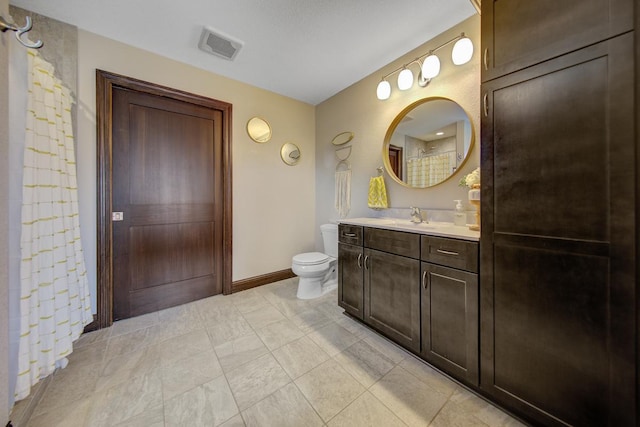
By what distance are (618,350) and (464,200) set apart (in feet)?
3.66

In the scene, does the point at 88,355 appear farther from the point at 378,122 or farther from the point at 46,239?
the point at 378,122

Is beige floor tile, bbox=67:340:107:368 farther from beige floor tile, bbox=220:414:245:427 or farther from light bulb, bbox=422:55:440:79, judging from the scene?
light bulb, bbox=422:55:440:79

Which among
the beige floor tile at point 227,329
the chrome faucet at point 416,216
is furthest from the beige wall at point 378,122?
the beige floor tile at point 227,329

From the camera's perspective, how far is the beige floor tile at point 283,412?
1117 mm

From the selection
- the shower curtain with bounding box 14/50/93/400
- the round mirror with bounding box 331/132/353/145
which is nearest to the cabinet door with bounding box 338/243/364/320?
the round mirror with bounding box 331/132/353/145

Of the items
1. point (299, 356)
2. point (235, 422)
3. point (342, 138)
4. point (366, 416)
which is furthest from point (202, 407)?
point (342, 138)

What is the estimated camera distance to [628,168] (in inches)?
32.4

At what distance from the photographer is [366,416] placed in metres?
1.15

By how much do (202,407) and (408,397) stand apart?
1.14m

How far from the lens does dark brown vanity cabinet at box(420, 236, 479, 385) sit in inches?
48.8

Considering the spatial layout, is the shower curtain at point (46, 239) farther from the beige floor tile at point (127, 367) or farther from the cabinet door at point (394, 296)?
the cabinet door at point (394, 296)

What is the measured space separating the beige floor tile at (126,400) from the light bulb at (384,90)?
9.40 ft

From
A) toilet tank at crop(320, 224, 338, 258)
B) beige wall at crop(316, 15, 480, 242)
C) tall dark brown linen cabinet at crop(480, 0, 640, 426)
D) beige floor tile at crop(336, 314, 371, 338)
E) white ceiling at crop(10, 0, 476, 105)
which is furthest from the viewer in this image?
toilet tank at crop(320, 224, 338, 258)

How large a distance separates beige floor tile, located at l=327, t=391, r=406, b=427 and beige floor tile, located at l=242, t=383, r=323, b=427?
0.12 meters
